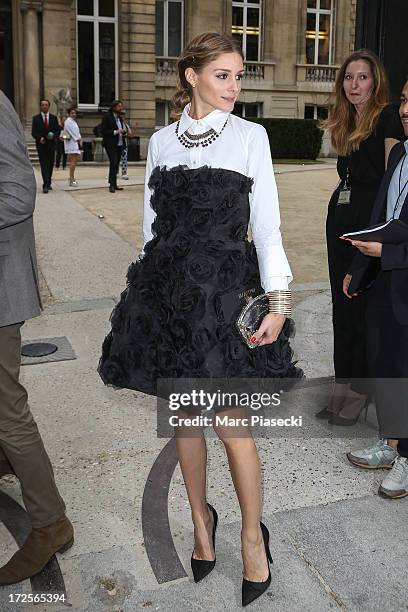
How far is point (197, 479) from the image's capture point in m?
2.65

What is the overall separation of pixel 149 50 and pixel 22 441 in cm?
2617

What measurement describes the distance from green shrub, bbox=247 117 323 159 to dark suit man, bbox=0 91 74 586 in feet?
82.5

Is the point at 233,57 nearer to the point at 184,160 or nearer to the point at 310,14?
the point at 184,160

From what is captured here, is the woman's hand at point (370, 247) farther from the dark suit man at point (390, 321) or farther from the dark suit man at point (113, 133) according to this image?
the dark suit man at point (113, 133)

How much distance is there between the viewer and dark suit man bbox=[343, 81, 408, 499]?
3156mm

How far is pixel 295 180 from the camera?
19.0 m

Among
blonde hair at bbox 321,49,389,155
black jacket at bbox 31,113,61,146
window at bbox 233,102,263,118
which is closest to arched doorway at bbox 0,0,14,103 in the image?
window at bbox 233,102,263,118

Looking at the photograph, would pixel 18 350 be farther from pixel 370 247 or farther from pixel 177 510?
pixel 370 247

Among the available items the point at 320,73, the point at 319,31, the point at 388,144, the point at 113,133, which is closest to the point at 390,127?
the point at 388,144

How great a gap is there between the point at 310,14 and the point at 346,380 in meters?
30.7

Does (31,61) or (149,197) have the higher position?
(31,61)

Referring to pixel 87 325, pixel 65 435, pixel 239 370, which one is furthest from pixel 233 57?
pixel 87 325

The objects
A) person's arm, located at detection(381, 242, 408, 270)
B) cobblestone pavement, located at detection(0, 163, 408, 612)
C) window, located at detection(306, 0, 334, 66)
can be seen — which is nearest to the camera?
cobblestone pavement, located at detection(0, 163, 408, 612)

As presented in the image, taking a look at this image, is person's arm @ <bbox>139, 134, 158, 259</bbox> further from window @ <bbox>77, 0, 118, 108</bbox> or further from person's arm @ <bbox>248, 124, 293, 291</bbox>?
window @ <bbox>77, 0, 118, 108</bbox>
